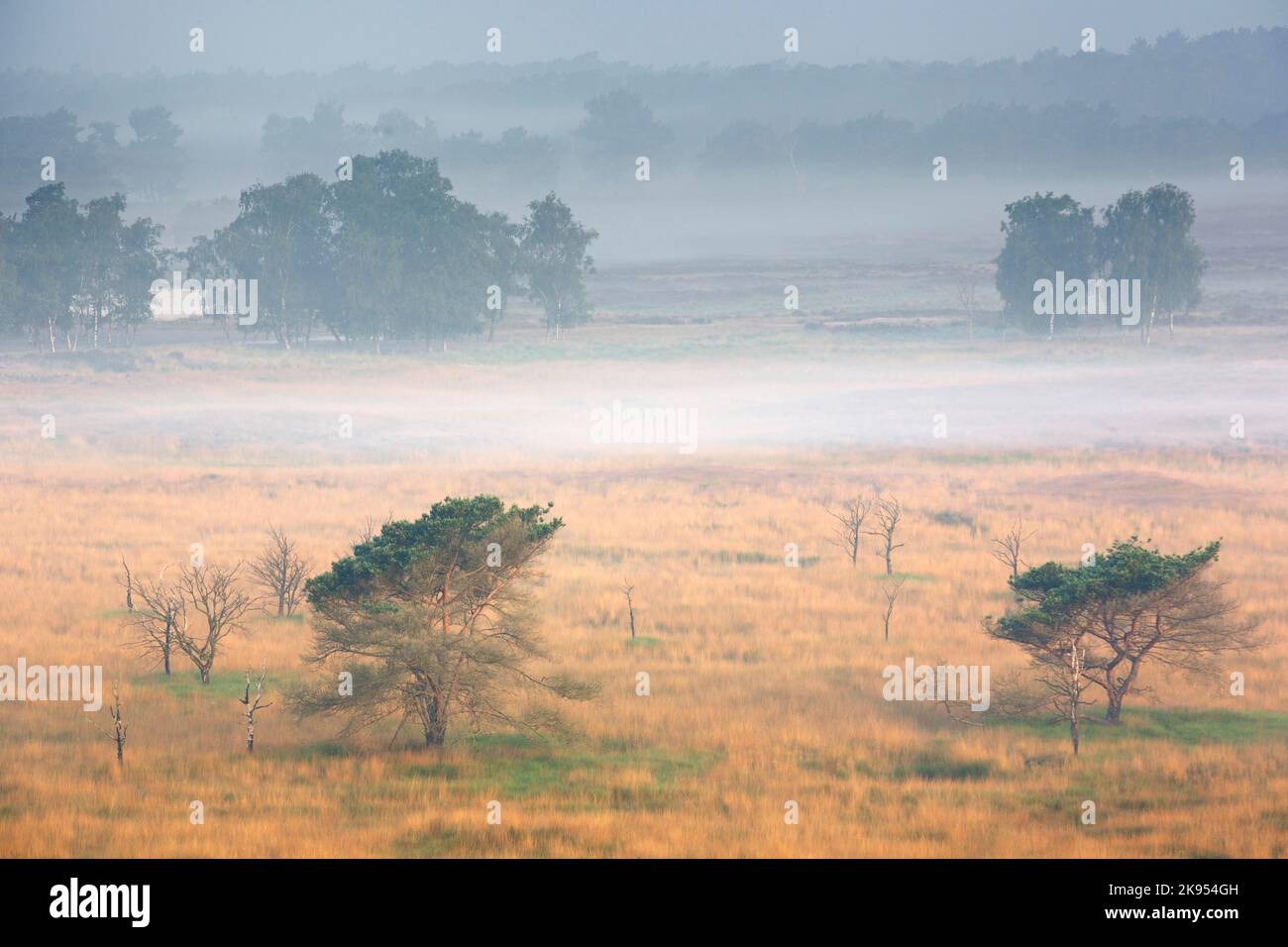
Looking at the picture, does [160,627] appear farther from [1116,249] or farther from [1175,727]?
[1116,249]

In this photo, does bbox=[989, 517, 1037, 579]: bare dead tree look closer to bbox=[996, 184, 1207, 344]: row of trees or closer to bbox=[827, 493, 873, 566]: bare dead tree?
bbox=[827, 493, 873, 566]: bare dead tree

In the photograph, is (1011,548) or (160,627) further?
(1011,548)

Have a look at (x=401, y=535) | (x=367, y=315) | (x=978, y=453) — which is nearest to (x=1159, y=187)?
(x=978, y=453)

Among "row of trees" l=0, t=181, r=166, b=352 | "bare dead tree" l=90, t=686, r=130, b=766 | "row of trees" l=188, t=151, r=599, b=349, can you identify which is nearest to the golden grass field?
"bare dead tree" l=90, t=686, r=130, b=766

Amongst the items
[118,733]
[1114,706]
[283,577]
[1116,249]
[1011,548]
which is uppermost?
[1116,249]

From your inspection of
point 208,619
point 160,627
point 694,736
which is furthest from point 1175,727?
point 160,627

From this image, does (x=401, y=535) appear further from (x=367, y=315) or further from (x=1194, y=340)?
(x=1194, y=340)

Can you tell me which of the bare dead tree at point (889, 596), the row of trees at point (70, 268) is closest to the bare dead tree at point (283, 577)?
the bare dead tree at point (889, 596)
